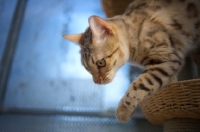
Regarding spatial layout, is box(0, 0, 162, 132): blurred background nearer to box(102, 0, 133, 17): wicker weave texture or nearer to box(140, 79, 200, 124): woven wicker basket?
box(102, 0, 133, 17): wicker weave texture

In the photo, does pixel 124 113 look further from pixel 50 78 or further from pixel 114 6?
pixel 50 78

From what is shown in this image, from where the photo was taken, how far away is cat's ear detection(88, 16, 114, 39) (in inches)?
42.8

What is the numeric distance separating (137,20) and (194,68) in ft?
2.29

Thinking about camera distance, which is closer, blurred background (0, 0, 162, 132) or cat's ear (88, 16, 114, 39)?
cat's ear (88, 16, 114, 39)

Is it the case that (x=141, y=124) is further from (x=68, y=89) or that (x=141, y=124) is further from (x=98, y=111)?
(x=68, y=89)

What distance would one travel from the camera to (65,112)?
178cm

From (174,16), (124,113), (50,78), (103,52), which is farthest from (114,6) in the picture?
(124,113)

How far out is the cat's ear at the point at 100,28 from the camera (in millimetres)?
1087

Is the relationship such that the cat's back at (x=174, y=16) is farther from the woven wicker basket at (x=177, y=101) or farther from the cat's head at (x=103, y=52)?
the woven wicker basket at (x=177, y=101)

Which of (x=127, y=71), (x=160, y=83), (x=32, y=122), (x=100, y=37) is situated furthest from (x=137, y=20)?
(x=32, y=122)

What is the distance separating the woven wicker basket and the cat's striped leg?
0.06 metres

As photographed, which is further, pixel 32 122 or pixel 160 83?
pixel 32 122

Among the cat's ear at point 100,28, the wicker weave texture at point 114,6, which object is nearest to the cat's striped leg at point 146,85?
the cat's ear at point 100,28

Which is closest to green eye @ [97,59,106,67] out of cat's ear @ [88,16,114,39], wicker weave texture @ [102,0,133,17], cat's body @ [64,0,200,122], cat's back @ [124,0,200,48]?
cat's body @ [64,0,200,122]
